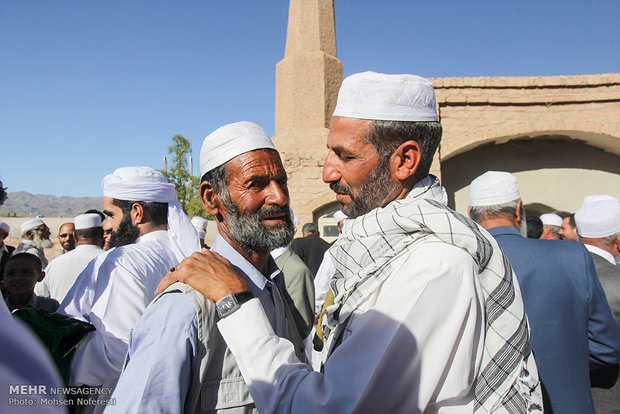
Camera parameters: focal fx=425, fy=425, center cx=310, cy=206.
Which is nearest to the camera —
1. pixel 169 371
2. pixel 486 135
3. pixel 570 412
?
pixel 169 371

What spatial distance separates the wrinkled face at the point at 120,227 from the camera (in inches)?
106

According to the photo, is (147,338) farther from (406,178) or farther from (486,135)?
(486,135)

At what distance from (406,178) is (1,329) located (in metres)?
1.20

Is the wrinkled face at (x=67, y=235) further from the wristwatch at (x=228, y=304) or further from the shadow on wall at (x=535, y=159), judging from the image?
the shadow on wall at (x=535, y=159)

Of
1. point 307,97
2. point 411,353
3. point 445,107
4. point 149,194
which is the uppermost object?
point 307,97

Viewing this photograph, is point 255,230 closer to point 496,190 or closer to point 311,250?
point 496,190

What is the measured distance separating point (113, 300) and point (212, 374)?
44.0 inches

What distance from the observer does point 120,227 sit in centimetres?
273

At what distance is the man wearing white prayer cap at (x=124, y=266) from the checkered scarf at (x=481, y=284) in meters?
1.30

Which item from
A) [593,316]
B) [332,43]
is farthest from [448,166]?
[593,316]

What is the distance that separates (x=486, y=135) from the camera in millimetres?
9188

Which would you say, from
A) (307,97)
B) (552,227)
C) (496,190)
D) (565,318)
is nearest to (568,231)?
(552,227)

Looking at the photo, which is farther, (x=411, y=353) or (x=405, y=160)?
(x=405, y=160)

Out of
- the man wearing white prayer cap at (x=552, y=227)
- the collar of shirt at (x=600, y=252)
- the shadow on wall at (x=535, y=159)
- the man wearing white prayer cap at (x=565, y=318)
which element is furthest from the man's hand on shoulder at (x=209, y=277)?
the shadow on wall at (x=535, y=159)
